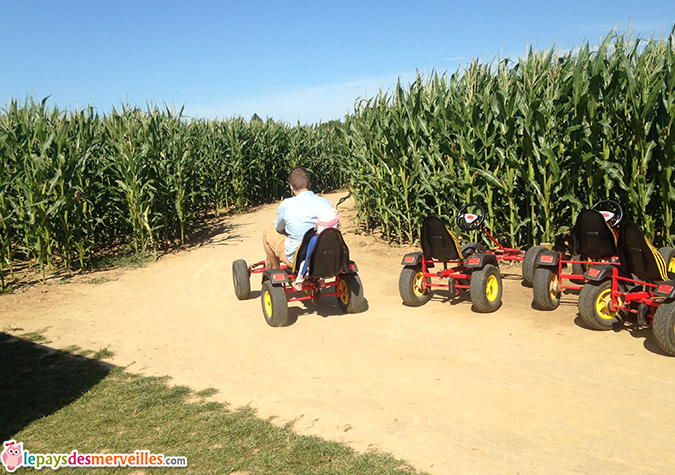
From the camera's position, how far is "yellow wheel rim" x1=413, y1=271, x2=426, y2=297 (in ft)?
21.6

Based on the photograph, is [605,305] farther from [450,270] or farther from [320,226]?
[320,226]

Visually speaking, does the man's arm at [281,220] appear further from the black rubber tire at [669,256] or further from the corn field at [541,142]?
the black rubber tire at [669,256]

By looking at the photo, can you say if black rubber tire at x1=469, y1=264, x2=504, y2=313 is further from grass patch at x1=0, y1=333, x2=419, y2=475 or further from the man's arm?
grass patch at x1=0, y1=333, x2=419, y2=475

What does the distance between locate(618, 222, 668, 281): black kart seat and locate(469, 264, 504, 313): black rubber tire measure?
4.67 ft

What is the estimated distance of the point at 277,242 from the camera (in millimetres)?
6527

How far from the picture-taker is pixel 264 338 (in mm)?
5750

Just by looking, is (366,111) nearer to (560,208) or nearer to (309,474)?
(560,208)

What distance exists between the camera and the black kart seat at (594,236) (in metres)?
5.52

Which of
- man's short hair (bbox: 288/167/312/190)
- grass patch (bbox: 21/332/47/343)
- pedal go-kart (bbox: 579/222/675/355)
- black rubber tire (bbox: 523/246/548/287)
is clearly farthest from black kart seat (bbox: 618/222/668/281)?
grass patch (bbox: 21/332/47/343)

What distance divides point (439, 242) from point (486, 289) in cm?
76

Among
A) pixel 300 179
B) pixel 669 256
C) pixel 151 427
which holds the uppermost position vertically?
pixel 300 179

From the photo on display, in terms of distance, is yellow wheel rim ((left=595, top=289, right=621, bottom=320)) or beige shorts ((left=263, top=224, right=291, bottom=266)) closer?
yellow wheel rim ((left=595, top=289, right=621, bottom=320))

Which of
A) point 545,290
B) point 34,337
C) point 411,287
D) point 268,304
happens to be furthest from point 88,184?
point 545,290

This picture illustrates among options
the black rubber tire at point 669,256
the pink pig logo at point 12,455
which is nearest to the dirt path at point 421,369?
the black rubber tire at point 669,256
